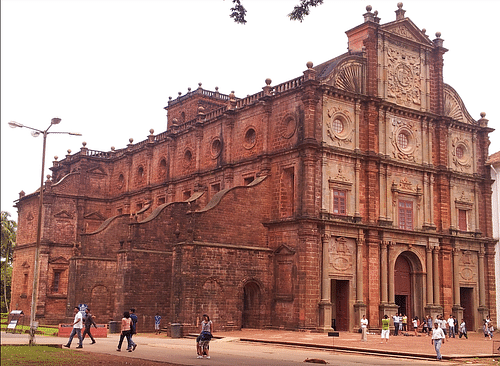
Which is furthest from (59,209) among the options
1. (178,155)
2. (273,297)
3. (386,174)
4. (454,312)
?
(454,312)

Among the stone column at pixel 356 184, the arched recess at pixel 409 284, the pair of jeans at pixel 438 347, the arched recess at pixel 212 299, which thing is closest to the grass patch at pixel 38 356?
the pair of jeans at pixel 438 347

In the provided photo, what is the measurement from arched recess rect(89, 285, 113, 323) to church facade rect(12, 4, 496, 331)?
81mm

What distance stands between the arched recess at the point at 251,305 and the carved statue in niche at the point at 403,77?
48.0 ft

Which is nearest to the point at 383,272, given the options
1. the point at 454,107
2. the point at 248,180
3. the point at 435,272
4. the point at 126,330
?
the point at 435,272

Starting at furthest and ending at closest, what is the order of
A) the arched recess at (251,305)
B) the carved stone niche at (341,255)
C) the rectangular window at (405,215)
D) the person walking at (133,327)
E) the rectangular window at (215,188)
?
the rectangular window at (215,188) < the rectangular window at (405,215) < the arched recess at (251,305) < the carved stone niche at (341,255) < the person walking at (133,327)

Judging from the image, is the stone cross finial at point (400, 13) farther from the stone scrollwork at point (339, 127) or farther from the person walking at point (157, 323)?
the person walking at point (157, 323)

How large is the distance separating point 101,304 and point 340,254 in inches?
676

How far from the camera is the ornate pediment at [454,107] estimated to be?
1680 inches

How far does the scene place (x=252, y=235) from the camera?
36344 mm

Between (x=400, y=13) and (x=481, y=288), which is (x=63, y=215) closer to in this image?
(x=400, y=13)

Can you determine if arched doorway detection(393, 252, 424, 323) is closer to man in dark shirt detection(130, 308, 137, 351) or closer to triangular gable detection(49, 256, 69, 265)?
man in dark shirt detection(130, 308, 137, 351)

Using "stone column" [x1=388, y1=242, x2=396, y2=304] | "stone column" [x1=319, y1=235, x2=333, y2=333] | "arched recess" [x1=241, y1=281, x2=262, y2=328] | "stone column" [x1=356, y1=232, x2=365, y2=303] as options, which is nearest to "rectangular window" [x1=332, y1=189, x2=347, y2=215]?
"stone column" [x1=356, y1=232, x2=365, y2=303]

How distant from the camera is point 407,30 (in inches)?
1620

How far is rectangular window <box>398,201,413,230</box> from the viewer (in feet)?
127
